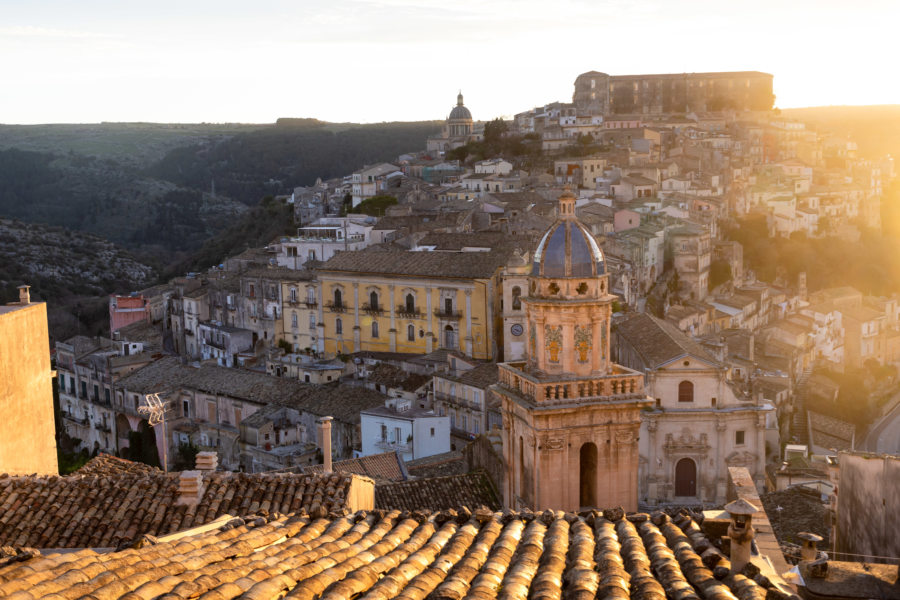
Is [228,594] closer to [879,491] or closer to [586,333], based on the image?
[879,491]

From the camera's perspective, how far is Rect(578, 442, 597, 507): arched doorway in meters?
17.1

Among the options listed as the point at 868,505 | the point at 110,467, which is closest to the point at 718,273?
the point at 110,467

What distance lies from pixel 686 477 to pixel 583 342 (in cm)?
1327

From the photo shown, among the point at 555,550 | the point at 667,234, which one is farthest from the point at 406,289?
the point at 555,550

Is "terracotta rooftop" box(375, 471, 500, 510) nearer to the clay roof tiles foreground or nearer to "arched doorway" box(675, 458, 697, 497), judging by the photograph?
the clay roof tiles foreground

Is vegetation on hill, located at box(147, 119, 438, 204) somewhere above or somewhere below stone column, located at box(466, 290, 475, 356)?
above

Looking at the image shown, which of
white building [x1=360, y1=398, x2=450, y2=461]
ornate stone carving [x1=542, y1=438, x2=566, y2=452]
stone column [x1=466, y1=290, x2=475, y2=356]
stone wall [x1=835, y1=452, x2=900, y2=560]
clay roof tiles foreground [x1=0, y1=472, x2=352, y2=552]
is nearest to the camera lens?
stone wall [x1=835, y1=452, x2=900, y2=560]

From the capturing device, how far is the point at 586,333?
57.2 feet

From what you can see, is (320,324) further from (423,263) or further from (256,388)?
(256,388)

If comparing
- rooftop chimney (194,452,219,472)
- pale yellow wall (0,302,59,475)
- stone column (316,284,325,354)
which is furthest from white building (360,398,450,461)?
rooftop chimney (194,452,219,472)

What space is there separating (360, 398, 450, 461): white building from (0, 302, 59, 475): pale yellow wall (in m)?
17.1

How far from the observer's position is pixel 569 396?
16.8 m

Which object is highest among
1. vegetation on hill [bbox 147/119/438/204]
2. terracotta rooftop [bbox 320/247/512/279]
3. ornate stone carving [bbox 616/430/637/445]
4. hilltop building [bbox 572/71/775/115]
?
Result: hilltop building [bbox 572/71/775/115]

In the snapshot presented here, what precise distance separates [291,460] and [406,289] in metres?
11.5
